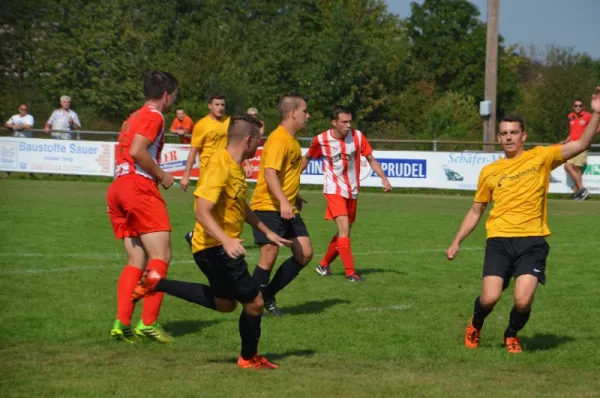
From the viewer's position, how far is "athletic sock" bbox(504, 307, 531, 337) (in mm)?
7438

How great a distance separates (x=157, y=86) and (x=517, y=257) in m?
2.97

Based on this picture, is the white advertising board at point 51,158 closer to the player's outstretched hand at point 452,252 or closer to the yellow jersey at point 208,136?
the yellow jersey at point 208,136

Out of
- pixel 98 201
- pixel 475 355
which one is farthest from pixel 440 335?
pixel 98 201

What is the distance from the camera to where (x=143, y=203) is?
7.57m

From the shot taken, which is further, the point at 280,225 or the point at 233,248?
the point at 280,225

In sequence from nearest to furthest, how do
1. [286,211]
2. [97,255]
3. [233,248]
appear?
[233,248] → [286,211] → [97,255]

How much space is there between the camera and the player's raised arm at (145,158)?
293 inches

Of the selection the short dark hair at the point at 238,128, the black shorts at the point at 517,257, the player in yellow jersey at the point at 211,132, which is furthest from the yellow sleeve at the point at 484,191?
the player in yellow jersey at the point at 211,132

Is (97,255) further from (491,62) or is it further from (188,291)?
(491,62)

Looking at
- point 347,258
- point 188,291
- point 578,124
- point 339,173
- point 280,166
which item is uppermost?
point 578,124

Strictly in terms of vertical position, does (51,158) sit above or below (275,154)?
below

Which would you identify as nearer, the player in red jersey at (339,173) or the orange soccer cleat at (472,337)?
the orange soccer cleat at (472,337)

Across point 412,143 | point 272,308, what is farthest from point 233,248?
point 412,143

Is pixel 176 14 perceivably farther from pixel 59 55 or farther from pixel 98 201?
pixel 98 201
